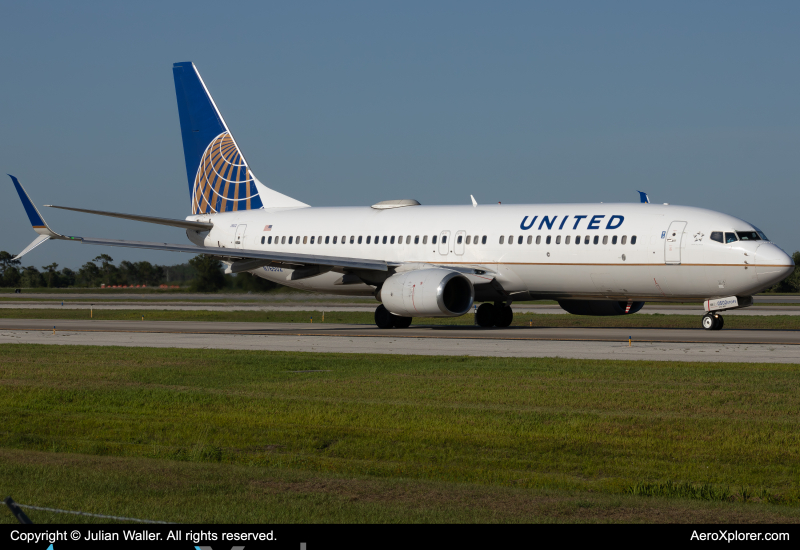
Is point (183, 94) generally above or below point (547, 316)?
above

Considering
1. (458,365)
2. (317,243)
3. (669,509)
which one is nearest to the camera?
(669,509)

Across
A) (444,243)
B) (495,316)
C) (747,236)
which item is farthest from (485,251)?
(747,236)

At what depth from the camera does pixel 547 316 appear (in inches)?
1570

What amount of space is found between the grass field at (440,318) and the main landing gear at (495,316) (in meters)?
2.19

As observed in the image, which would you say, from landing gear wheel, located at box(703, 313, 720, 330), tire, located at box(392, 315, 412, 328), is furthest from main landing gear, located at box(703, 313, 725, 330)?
tire, located at box(392, 315, 412, 328)

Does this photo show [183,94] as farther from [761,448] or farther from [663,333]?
[761,448]

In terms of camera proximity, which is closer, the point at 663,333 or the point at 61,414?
the point at 61,414

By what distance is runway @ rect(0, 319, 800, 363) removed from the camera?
2067 cm

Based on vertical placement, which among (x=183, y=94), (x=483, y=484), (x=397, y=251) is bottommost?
(x=483, y=484)

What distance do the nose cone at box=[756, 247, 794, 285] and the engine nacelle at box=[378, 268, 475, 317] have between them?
873 cm

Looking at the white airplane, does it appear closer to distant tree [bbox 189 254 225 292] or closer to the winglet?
the winglet

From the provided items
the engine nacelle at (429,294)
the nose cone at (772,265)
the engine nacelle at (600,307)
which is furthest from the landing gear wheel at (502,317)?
the nose cone at (772,265)
